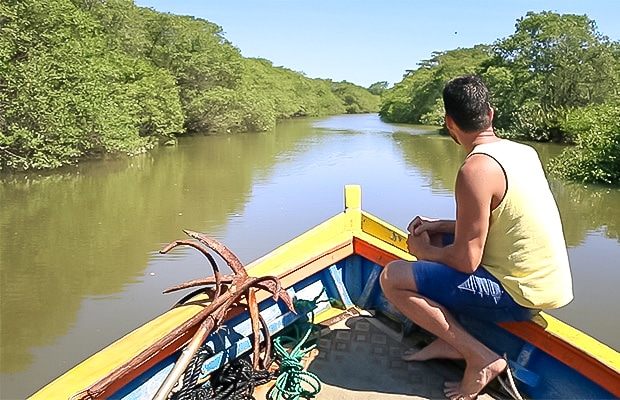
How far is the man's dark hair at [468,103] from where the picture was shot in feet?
6.74

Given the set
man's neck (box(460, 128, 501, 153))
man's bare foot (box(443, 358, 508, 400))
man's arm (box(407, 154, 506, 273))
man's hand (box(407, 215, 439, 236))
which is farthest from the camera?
man's hand (box(407, 215, 439, 236))

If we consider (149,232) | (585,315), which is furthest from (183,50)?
(585,315)

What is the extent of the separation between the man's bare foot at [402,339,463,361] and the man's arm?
48cm

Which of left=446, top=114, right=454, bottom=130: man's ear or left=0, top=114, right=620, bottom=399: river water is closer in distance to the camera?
left=446, top=114, right=454, bottom=130: man's ear

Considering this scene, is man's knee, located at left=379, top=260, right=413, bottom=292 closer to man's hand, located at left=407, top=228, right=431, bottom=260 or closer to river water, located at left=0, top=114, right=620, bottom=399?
man's hand, located at left=407, top=228, right=431, bottom=260

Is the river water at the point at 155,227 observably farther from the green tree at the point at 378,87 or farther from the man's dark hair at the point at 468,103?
the green tree at the point at 378,87

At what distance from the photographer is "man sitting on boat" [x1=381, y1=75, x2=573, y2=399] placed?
2004mm

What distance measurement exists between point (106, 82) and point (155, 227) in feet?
28.4

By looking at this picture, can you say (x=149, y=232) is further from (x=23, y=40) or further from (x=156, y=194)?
(x=23, y=40)

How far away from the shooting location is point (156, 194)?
12070 mm

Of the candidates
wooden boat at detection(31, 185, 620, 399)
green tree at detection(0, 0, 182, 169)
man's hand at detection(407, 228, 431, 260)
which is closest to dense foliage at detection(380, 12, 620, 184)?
green tree at detection(0, 0, 182, 169)

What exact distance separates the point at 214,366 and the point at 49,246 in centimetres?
619

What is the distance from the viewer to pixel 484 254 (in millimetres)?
2193

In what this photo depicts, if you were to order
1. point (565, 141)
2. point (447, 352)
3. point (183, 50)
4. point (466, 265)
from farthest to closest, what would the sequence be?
point (183, 50)
point (565, 141)
point (447, 352)
point (466, 265)
